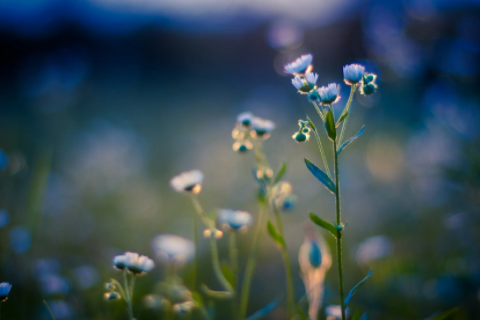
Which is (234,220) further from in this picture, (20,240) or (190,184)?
(20,240)

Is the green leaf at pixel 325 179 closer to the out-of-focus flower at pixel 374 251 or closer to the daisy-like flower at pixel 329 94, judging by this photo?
the daisy-like flower at pixel 329 94

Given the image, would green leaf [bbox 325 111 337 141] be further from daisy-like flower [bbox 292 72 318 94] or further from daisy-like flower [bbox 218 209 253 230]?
daisy-like flower [bbox 218 209 253 230]

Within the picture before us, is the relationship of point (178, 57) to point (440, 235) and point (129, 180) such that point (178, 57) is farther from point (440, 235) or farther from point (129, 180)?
point (440, 235)

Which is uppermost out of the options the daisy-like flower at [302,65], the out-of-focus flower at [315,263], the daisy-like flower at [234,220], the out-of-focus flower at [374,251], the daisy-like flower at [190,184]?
the daisy-like flower at [302,65]

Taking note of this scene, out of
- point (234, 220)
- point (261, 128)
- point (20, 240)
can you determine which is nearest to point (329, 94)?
point (261, 128)

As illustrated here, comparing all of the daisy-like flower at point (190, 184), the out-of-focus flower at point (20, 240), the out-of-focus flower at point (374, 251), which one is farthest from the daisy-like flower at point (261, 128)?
the out-of-focus flower at point (20, 240)

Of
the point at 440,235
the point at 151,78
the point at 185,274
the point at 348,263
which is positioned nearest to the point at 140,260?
the point at 185,274

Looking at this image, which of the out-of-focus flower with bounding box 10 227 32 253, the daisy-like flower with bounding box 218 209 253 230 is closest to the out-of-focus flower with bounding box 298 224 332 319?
the daisy-like flower with bounding box 218 209 253 230
